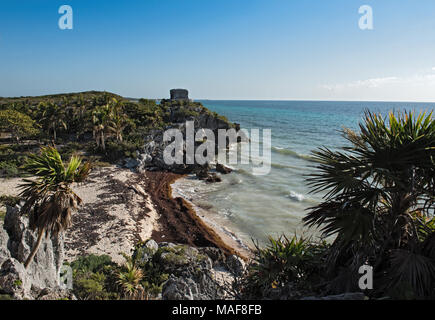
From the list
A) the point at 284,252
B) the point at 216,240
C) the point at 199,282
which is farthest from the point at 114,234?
the point at 284,252

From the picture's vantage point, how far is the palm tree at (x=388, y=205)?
431 cm

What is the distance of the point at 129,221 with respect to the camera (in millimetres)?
16500

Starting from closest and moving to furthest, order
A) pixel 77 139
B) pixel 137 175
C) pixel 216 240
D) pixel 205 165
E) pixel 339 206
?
1. pixel 339 206
2. pixel 216 240
3. pixel 137 175
4. pixel 205 165
5. pixel 77 139

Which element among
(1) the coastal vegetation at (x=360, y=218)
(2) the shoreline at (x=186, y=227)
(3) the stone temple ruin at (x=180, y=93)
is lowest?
(2) the shoreline at (x=186, y=227)

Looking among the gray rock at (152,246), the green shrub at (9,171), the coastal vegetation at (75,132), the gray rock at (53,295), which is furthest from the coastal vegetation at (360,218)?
the coastal vegetation at (75,132)

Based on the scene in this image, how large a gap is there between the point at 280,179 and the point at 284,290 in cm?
2534

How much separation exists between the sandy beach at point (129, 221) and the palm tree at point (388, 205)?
418 inches

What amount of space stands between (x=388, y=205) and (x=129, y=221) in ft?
50.0

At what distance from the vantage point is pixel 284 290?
5.03 meters

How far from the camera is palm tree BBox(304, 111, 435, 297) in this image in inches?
170

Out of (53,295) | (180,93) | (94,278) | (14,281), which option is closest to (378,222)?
(53,295)

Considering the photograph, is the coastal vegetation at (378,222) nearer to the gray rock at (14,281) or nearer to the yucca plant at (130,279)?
the yucca plant at (130,279)

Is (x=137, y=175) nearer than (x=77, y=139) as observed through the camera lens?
Yes
